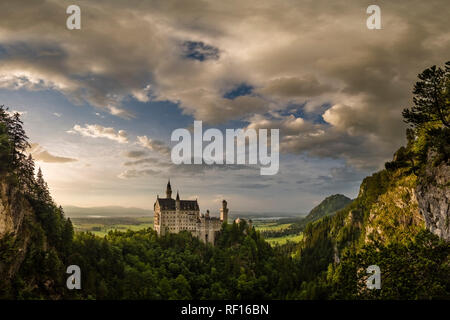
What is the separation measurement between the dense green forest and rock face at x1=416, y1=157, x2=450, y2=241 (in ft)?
2.52

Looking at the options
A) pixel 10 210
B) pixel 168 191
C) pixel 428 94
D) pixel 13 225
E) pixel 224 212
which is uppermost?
pixel 428 94

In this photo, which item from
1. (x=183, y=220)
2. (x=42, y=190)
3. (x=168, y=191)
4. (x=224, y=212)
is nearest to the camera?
(x=42, y=190)

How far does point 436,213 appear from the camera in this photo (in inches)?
1324

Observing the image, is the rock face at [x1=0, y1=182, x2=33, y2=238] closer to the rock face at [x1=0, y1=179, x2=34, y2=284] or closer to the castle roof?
the rock face at [x1=0, y1=179, x2=34, y2=284]

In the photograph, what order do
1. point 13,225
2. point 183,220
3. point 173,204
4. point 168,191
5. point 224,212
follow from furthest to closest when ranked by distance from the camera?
1. point 224,212
2. point 168,191
3. point 173,204
4. point 183,220
5. point 13,225

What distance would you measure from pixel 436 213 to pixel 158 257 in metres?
79.7

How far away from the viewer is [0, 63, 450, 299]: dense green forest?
21625mm

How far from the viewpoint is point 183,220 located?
120 meters

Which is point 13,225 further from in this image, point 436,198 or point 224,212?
point 224,212

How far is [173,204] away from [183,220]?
7.56m

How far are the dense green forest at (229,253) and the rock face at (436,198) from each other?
0.77 meters

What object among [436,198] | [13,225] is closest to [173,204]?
[13,225]

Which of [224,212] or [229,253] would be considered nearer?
[229,253]
